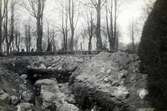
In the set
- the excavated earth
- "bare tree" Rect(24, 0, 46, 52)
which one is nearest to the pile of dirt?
the excavated earth

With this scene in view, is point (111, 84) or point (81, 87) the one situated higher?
point (111, 84)

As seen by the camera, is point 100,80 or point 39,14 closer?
point 100,80

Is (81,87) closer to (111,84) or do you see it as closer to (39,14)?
(111,84)

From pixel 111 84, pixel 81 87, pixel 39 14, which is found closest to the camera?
pixel 111 84

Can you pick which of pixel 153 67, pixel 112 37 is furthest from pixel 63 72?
pixel 112 37

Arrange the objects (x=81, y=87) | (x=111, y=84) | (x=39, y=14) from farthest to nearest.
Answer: (x=39, y=14), (x=81, y=87), (x=111, y=84)

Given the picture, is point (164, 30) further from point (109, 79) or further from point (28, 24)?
point (28, 24)

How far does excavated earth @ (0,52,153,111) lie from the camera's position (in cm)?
980

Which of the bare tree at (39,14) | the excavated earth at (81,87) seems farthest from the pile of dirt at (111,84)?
the bare tree at (39,14)

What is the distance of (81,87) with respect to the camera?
12.2m

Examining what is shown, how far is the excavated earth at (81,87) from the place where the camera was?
386 inches

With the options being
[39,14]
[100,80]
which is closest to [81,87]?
[100,80]

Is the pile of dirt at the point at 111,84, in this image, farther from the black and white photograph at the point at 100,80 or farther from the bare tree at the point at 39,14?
the bare tree at the point at 39,14

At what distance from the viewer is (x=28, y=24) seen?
5038 cm
